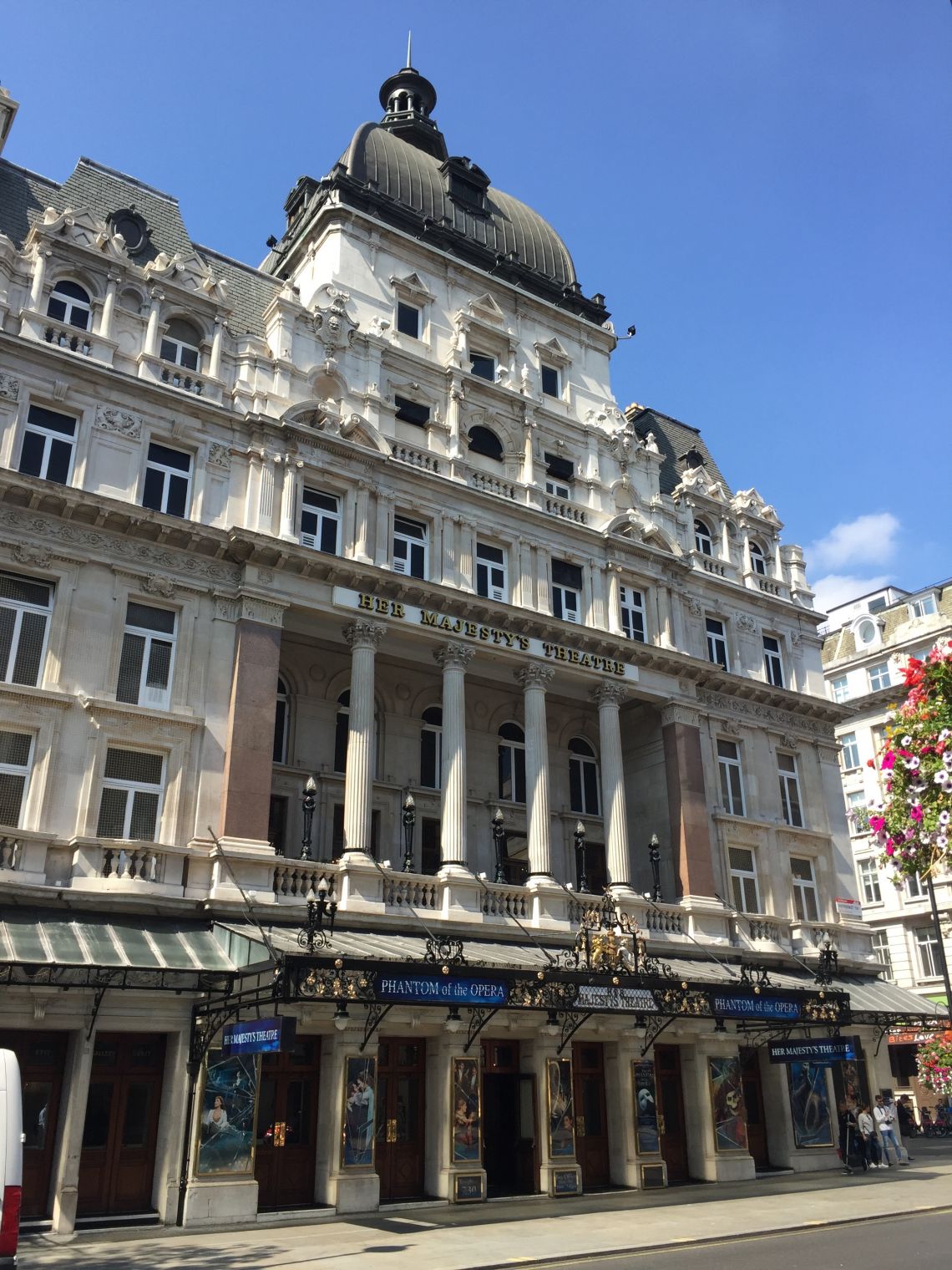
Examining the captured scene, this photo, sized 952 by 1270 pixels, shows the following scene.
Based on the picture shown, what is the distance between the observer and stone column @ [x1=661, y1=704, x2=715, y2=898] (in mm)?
32031

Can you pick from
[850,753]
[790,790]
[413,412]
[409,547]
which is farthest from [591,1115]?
[850,753]

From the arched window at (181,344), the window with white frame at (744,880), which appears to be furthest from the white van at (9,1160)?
the window with white frame at (744,880)

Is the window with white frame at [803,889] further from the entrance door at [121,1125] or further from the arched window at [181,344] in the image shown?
the arched window at [181,344]

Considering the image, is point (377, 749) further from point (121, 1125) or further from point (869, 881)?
point (869, 881)

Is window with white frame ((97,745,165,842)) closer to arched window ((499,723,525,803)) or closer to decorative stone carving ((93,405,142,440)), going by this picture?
decorative stone carving ((93,405,142,440))

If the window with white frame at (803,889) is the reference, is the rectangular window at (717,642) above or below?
above

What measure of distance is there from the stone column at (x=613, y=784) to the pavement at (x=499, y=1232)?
8.49 m

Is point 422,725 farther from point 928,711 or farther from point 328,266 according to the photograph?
point 928,711

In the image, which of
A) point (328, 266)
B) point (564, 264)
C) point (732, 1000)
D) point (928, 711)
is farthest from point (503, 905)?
point (564, 264)

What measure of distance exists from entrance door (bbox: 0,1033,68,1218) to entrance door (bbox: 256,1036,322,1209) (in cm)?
429

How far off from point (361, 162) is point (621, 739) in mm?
22356

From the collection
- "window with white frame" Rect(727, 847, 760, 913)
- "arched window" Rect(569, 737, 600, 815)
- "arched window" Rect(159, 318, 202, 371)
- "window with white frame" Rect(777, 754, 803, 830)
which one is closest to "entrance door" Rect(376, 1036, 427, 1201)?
"arched window" Rect(569, 737, 600, 815)

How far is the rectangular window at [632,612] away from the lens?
34.8 meters

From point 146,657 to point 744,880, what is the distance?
817 inches
